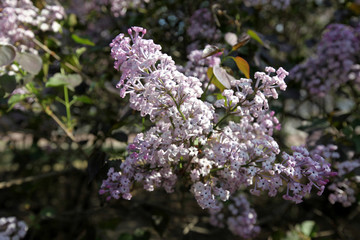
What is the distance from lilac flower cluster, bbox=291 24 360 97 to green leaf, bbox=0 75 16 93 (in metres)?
1.65

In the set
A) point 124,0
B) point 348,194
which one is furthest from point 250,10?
point 348,194

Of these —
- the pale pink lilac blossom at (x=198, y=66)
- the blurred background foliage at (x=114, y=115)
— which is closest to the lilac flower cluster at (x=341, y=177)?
the blurred background foliage at (x=114, y=115)

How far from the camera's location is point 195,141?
3.87 ft

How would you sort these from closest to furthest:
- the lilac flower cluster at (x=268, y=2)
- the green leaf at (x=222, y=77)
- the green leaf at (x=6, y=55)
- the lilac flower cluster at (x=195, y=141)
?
the lilac flower cluster at (x=195, y=141), the green leaf at (x=222, y=77), the green leaf at (x=6, y=55), the lilac flower cluster at (x=268, y=2)

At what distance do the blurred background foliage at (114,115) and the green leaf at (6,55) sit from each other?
0.70 ft

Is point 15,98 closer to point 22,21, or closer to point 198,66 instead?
point 22,21

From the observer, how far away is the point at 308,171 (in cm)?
111

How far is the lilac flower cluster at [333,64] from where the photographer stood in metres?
2.08

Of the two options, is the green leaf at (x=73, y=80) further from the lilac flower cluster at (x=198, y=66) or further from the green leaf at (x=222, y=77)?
the green leaf at (x=222, y=77)

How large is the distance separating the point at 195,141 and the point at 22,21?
1.12 metres

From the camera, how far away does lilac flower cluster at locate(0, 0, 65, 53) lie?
1.63m

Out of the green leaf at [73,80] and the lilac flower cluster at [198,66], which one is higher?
the lilac flower cluster at [198,66]

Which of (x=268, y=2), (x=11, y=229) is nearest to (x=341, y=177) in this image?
(x=268, y=2)

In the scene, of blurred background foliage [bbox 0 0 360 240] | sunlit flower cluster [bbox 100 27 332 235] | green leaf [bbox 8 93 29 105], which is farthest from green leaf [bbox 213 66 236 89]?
green leaf [bbox 8 93 29 105]
